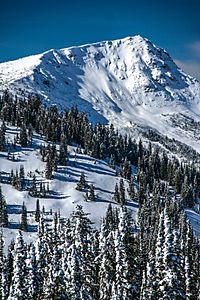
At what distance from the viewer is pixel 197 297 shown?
81000 millimetres

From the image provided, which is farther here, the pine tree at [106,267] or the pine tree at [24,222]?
the pine tree at [24,222]

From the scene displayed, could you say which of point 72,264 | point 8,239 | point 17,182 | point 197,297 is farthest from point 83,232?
point 17,182

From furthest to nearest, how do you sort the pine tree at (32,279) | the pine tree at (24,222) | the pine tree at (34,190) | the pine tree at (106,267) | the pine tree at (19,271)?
the pine tree at (34,190) < the pine tree at (24,222) < the pine tree at (106,267) < the pine tree at (32,279) < the pine tree at (19,271)

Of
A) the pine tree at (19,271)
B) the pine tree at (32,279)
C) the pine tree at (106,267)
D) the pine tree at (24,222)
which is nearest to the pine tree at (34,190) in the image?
the pine tree at (24,222)

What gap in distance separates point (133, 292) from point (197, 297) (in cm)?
3132

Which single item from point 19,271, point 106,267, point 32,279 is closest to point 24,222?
point 106,267

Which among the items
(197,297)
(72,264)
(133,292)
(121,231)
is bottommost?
(197,297)

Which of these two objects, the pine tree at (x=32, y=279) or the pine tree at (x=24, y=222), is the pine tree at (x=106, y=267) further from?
the pine tree at (x=24, y=222)

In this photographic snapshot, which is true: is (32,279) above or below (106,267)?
below

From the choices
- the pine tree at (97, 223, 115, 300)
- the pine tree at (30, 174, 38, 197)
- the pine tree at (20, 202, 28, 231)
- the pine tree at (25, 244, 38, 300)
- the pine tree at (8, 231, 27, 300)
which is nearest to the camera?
the pine tree at (8, 231, 27, 300)

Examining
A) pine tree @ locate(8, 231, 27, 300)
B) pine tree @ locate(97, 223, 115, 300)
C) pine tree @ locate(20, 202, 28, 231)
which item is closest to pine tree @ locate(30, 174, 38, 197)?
pine tree @ locate(20, 202, 28, 231)

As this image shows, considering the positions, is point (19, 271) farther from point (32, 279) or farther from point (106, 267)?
point (106, 267)

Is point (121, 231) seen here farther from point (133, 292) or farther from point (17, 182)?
point (17, 182)

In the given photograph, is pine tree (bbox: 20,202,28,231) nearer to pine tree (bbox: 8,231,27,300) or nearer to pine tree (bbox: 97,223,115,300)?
pine tree (bbox: 97,223,115,300)
